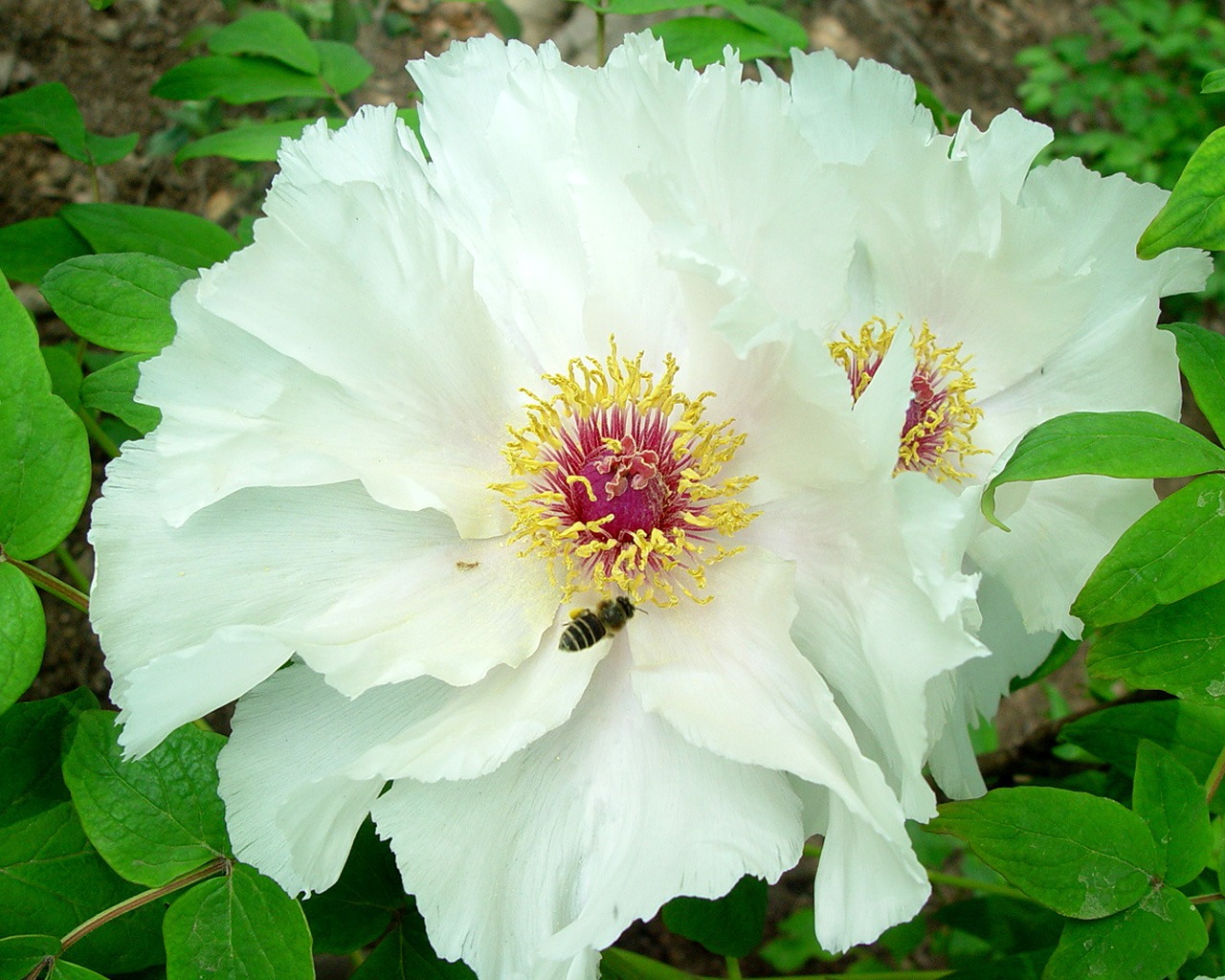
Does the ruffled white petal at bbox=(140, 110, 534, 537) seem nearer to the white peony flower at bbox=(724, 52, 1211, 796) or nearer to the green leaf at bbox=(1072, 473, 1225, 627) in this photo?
the white peony flower at bbox=(724, 52, 1211, 796)

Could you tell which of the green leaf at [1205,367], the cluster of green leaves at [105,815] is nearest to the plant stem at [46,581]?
the cluster of green leaves at [105,815]

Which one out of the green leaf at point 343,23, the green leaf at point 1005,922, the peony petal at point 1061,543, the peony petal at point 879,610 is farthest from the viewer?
the green leaf at point 343,23

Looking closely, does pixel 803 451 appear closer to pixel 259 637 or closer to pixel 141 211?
pixel 259 637

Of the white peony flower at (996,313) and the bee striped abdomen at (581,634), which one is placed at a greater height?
the white peony flower at (996,313)

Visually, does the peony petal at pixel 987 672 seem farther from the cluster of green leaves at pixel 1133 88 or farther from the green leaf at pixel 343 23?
the cluster of green leaves at pixel 1133 88

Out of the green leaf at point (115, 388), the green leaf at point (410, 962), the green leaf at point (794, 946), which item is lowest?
the green leaf at point (794, 946)

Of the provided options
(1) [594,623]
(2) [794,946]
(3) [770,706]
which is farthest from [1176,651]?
(2) [794,946]

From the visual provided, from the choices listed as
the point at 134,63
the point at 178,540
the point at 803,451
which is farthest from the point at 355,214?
the point at 134,63

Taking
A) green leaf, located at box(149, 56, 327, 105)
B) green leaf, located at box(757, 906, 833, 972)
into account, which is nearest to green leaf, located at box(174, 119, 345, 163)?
green leaf, located at box(149, 56, 327, 105)
